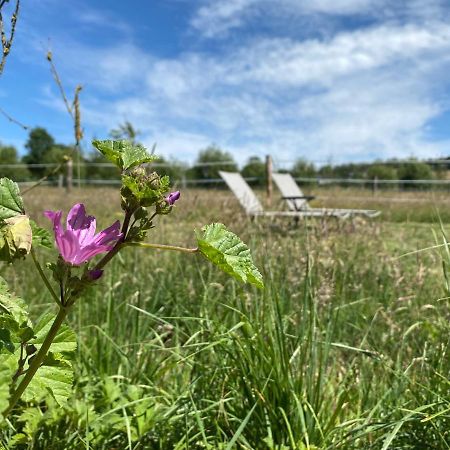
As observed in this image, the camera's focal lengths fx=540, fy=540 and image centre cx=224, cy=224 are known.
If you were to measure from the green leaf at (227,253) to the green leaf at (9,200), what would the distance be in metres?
0.22

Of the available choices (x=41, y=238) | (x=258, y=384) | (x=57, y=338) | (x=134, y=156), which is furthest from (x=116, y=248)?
(x=258, y=384)

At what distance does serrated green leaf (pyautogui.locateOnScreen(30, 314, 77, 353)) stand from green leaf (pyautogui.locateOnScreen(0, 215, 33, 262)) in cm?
21

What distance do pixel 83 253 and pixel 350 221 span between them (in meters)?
2.95

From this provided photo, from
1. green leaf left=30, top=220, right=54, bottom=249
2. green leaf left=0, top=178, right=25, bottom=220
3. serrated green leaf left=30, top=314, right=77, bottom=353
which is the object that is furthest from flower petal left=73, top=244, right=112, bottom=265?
green leaf left=30, top=220, right=54, bottom=249

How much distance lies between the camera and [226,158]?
150ft

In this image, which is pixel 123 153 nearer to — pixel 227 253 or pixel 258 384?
pixel 227 253

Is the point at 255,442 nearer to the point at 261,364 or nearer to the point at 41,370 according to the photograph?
the point at 261,364

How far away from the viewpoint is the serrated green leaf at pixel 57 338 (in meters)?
0.79

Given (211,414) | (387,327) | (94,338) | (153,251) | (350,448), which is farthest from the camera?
(153,251)

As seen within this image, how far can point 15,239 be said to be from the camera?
0.59m

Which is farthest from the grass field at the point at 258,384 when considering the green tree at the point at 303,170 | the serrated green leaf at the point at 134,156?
the green tree at the point at 303,170

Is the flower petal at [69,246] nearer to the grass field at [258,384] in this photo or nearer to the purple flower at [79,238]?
the purple flower at [79,238]

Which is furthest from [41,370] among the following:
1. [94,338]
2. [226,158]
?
[226,158]

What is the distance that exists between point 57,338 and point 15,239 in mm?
277
